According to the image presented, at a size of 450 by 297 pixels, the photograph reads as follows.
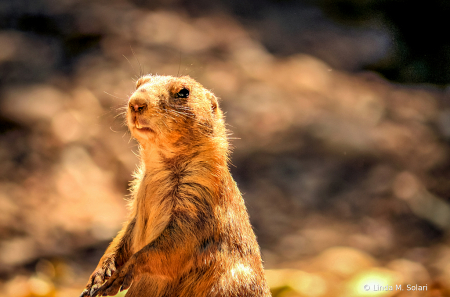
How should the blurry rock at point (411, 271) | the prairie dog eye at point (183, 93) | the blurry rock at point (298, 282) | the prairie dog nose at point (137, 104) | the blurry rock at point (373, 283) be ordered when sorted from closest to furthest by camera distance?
the prairie dog nose at point (137, 104) < the prairie dog eye at point (183, 93) < the blurry rock at point (298, 282) < the blurry rock at point (373, 283) < the blurry rock at point (411, 271)

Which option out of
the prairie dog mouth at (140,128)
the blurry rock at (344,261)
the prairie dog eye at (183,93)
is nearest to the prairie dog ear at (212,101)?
the prairie dog eye at (183,93)

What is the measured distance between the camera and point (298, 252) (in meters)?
6.44

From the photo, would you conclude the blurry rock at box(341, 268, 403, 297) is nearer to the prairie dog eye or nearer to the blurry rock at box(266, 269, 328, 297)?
the blurry rock at box(266, 269, 328, 297)

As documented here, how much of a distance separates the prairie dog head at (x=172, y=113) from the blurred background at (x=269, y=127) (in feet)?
8.77

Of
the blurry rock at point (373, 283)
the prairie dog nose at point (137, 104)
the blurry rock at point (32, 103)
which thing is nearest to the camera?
the prairie dog nose at point (137, 104)

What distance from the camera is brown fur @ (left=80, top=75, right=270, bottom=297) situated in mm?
2730

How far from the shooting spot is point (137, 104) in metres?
2.71

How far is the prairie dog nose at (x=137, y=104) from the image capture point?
2.71 m

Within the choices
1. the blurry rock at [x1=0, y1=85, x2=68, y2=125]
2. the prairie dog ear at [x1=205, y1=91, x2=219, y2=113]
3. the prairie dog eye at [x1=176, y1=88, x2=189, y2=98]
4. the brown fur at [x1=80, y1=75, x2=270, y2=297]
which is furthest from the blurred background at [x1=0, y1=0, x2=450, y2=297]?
the prairie dog eye at [x1=176, y1=88, x2=189, y2=98]

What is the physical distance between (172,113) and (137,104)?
11.5 inches

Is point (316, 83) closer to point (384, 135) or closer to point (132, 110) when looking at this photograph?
point (384, 135)

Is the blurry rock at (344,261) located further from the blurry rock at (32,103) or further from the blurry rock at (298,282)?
the blurry rock at (32,103)

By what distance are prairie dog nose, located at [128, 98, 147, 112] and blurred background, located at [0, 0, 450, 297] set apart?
9.83ft

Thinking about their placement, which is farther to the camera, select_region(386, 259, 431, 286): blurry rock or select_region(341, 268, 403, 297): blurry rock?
select_region(386, 259, 431, 286): blurry rock
